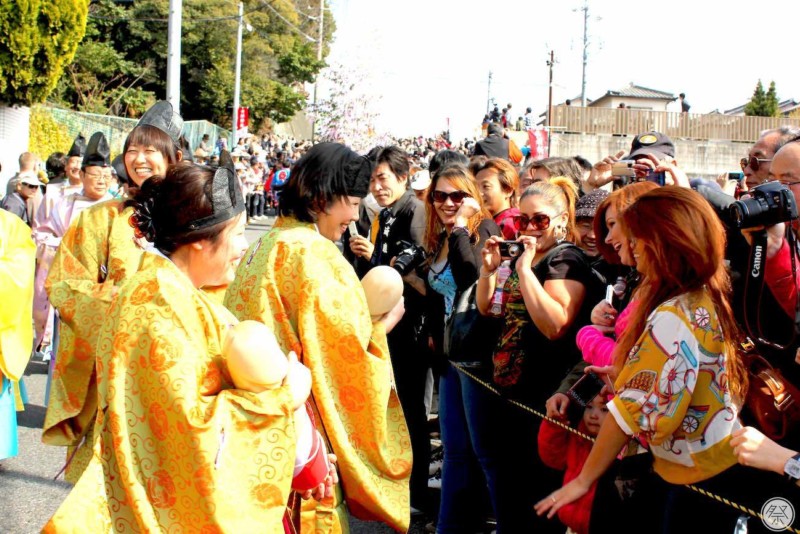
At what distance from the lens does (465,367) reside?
3967mm

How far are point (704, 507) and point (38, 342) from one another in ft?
23.1

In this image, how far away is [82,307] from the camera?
3.67m

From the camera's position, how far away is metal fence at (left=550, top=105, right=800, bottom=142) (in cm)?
2984

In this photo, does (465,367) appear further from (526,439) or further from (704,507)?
(704,507)

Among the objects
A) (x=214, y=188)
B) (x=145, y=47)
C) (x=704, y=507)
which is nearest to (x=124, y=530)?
(x=214, y=188)

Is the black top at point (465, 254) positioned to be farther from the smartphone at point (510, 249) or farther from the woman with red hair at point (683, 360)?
the woman with red hair at point (683, 360)

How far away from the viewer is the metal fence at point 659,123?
29844 millimetres

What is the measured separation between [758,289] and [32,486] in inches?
174

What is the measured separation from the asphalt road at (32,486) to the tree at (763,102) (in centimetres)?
4732

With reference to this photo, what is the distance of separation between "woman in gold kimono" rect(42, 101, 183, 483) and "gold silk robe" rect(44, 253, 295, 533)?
1112 millimetres

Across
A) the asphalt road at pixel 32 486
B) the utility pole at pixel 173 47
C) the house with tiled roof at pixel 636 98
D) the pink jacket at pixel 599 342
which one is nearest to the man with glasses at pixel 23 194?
the asphalt road at pixel 32 486

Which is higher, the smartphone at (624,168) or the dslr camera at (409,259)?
the smartphone at (624,168)

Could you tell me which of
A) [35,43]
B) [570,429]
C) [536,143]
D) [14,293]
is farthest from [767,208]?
[35,43]

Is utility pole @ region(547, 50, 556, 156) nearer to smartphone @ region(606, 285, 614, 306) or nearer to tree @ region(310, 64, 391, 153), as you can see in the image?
tree @ region(310, 64, 391, 153)
